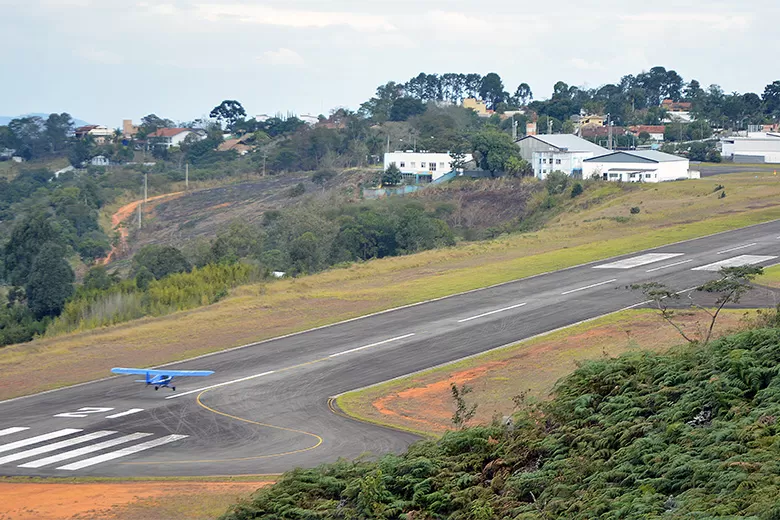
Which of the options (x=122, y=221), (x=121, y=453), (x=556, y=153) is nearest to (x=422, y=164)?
(x=556, y=153)

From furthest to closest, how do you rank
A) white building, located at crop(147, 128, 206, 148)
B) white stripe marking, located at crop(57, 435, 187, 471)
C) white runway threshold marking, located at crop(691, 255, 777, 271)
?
white building, located at crop(147, 128, 206, 148)
white runway threshold marking, located at crop(691, 255, 777, 271)
white stripe marking, located at crop(57, 435, 187, 471)

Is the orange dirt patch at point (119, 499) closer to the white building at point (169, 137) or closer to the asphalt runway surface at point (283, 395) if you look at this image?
the asphalt runway surface at point (283, 395)

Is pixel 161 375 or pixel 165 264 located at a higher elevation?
pixel 165 264

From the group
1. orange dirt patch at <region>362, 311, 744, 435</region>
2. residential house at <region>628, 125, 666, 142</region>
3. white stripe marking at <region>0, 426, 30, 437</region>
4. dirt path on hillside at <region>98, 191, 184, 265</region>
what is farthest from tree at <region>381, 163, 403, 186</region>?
white stripe marking at <region>0, 426, 30, 437</region>

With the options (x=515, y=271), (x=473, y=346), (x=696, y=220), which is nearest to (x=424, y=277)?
(x=515, y=271)

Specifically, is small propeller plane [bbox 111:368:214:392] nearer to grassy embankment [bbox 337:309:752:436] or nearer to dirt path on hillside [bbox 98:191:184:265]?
grassy embankment [bbox 337:309:752:436]

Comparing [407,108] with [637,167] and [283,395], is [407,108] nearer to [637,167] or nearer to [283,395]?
[637,167]

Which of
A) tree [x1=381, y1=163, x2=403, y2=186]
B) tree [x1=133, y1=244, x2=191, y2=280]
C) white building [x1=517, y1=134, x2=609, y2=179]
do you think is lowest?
tree [x1=133, y1=244, x2=191, y2=280]
